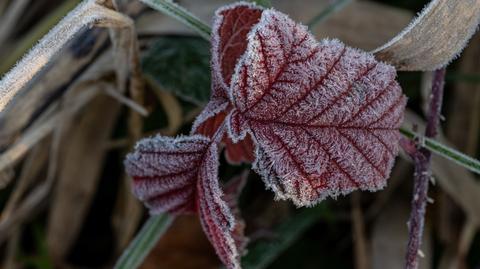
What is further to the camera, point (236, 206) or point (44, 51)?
point (236, 206)

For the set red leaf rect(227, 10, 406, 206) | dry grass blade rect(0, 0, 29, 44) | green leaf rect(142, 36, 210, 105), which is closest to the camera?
red leaf rect(227, 10, 406, 206)

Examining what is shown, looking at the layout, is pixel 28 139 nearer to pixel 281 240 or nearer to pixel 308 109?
pixel 281 240

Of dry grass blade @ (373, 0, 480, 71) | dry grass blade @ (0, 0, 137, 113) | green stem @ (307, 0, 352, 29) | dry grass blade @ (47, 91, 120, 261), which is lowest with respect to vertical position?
dry grass blade @ (47, 91, 120, 261)

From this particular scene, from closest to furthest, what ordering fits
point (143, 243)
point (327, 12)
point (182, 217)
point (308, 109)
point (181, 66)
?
1. point (308, 109)
2. point (143, 243)
3. point (327, 12)
4. point (181, 66)
5. point (182, 217)

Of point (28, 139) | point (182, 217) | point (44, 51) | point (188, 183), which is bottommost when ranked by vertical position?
point (182, 217)

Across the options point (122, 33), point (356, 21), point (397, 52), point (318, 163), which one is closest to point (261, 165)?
point (318, 163)

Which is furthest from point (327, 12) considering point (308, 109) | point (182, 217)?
point (182, 217)

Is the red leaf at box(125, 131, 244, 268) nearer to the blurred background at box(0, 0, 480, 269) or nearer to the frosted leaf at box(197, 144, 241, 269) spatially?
the frosted leaf at box(197, 144, 241, 269)

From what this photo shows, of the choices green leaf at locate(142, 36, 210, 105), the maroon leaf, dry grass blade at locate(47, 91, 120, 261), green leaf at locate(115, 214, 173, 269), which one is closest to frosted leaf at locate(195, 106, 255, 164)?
the maroon leaf
